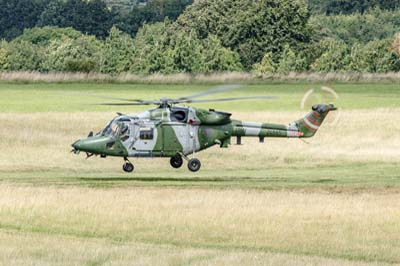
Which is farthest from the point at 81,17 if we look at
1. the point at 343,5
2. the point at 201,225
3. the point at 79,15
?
the point at 201,225

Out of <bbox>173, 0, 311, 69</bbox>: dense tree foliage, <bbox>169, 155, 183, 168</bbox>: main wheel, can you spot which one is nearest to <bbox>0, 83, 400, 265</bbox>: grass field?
<bbox>169, 155, 183, 168</bbox>: main wheel

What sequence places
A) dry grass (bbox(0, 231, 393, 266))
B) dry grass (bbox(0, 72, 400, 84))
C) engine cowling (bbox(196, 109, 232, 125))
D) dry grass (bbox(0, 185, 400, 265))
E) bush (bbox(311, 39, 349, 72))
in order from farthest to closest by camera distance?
bush (bbox(311, 39, 349, 72)) < dry grass (bbox(0, 72, 400, 84)) < engine cowling (bbox(196, 109, 232, 125)) < dry grass (bbox(0, 185, 400, 265)) < dry grass (bbox(0, 231, 393, 266))

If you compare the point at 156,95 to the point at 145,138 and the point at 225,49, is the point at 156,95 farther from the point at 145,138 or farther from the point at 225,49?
the point at 145,138

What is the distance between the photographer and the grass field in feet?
78.6

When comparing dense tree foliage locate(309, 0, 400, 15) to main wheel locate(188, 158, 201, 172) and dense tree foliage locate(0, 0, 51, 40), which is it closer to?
dense tree foliage locate(0, 0, 51, 40)

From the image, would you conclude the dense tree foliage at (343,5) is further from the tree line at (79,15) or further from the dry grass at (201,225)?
the dry grass at (201,225)

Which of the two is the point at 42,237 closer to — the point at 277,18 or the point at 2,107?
the point at 2,107

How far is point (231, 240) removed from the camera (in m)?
25.7

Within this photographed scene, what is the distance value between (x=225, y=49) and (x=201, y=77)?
11322 mm

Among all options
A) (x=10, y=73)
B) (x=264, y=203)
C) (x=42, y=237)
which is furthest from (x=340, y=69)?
(x=42, y=237)

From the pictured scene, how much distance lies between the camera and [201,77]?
8556cm

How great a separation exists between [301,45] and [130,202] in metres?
70.7

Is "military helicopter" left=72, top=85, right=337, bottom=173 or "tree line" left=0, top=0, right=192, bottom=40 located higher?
"military helicopter" left=72, top=85, right=337, bottom=173

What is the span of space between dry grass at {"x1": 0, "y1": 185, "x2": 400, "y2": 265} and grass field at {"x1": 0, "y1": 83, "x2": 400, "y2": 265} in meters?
0.03
